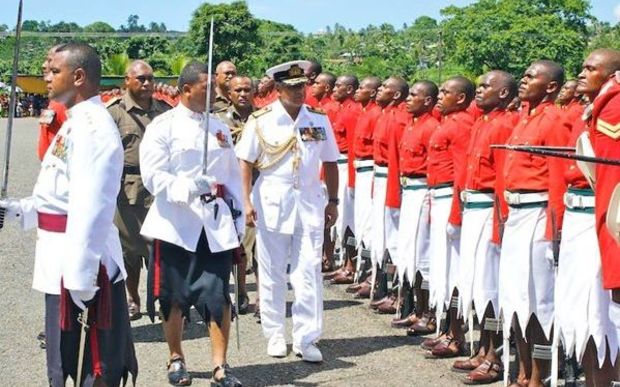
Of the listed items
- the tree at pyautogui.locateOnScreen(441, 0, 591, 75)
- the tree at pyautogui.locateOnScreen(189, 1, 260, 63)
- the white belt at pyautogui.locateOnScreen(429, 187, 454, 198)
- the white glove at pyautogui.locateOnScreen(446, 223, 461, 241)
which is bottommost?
the white glove at pyautogui.locateOnScreen(446, 223, 461, 241)

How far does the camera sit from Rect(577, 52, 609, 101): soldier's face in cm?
541

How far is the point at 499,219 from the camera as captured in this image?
6.66 meters

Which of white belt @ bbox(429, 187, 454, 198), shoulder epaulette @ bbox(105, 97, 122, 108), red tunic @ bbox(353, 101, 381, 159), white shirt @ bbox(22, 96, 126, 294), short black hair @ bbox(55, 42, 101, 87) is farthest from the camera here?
red tunic @ bbox(353, 101, 381, 159)

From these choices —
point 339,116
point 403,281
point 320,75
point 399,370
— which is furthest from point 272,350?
point 320,75

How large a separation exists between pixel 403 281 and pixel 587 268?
315 cm

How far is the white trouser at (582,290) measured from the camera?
5566 millimetres

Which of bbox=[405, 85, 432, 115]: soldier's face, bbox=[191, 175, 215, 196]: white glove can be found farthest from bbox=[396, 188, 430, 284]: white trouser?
bbox=[191, 175, 215, 196]: white glove

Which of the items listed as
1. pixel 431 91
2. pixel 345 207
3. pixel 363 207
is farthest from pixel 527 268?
pixel 345 207

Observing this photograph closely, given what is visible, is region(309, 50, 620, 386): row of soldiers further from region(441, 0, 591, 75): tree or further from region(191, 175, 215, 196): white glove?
region(441, 0, 591, 75): tree

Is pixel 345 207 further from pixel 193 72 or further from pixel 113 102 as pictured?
pixel 193 72

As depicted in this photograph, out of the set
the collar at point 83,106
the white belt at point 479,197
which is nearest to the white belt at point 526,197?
the white belt at point 479,197

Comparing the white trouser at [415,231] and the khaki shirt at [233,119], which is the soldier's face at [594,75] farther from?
the khaki shirt at [233,119]

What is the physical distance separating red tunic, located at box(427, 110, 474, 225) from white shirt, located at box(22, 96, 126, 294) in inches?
131

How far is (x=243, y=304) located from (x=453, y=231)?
8.06ft
